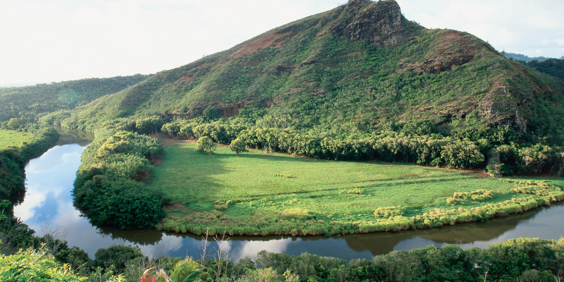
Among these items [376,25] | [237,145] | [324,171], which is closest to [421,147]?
[324,171]

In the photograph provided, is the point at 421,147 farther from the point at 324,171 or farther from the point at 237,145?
the point at 237,145

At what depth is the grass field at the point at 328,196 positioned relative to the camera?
3131cm

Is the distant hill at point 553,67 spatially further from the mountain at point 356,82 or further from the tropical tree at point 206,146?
the tropical tree at point 206,146

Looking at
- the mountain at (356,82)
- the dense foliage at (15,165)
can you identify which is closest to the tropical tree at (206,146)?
the mountain at (356,82)

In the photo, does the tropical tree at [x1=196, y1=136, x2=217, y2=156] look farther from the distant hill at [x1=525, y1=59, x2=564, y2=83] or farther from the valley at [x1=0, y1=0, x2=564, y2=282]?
the distant hill at [x1=525, y1=59, x2=564, y2=83]

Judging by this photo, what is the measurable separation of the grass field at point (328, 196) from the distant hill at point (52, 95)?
360 feet

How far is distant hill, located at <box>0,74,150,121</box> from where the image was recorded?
398 feet

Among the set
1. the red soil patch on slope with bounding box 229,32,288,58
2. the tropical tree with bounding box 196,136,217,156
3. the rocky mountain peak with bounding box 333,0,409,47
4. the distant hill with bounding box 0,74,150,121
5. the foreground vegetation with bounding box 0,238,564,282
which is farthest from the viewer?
the distant hill with bounding box 0,74,150,121

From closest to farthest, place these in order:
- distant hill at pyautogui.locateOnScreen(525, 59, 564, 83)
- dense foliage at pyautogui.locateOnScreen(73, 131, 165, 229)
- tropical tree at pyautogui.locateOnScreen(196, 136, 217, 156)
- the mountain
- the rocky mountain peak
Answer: dense foliage at pyautogui.locateOnScreen(73, 131, 165, 229) < the mountain < tropical tree at pyautogui.locateOnScreen(196, 136, 217, 156) < distant hill at pyautogui.locateOnScreen(525, 59, 564, 83) < the rocky mountain peak

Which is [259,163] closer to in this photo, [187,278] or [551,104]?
[187,278]

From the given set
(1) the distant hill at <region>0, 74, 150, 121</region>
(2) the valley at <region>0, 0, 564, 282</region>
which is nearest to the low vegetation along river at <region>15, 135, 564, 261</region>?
(2) the valley at <region>0, 0, 564, 282</region>

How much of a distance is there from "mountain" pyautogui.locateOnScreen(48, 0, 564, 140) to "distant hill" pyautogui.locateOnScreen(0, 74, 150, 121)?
1985 cm

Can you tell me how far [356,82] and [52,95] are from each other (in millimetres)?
142258

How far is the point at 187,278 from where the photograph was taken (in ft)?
30.0
